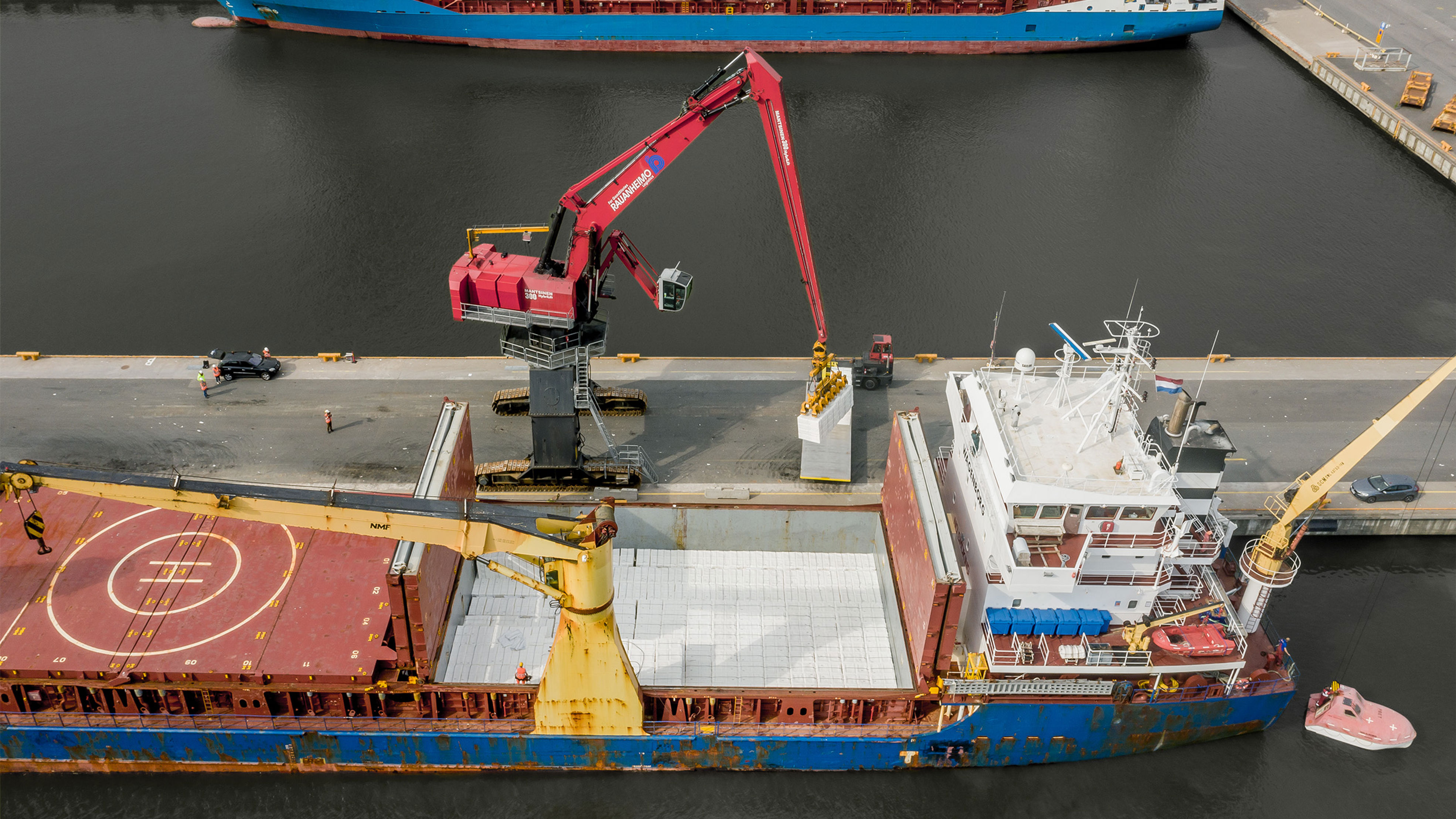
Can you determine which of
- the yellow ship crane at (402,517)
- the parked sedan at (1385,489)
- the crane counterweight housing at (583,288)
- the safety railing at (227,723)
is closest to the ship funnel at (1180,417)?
the crane counterweight housing at (583,288)

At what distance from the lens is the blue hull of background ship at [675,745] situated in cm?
3009

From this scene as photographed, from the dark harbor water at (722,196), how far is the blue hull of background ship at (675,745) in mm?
24525

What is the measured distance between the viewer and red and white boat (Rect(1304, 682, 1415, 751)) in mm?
33625

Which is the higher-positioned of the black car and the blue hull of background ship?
the black car

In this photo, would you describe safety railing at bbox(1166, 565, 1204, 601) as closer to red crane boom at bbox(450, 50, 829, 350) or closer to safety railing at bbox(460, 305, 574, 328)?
red crane boom at bbox(450, 50, 829, 350)

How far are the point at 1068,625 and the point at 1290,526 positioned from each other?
24.4 feet

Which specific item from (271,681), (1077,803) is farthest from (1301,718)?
(271,681)

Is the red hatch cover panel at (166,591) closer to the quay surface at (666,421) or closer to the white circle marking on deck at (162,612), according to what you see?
the white circle marking on deck at (162,612)

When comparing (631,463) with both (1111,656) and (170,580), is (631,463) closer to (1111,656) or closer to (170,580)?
(170,580)

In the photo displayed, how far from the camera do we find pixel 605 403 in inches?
1777

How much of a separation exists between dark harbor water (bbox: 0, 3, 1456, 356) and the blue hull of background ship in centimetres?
2452

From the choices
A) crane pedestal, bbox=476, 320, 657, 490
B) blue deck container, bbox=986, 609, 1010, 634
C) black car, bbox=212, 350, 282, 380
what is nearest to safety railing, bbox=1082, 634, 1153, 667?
blue deck container, bbox=986, 609, 1010, 634

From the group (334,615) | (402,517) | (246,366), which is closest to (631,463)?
(334,615)

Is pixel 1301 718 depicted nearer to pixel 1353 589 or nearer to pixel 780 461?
pixel 1353 589
